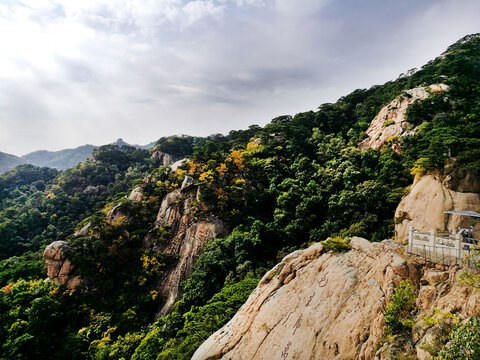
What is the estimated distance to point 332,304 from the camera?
32.4 feet

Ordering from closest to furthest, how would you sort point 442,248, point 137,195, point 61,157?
1. point 442,248
2. point 137,195
3. point 61,157

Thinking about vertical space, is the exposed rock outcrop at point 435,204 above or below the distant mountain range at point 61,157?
below

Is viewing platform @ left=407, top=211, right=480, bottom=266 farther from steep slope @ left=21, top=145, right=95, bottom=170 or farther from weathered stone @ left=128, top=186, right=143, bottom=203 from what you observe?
steep slope @ left=21, top=145, right=95, bottom=170

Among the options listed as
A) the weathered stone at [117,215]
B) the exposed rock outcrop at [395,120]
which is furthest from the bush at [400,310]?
the weathered stone at [117,215]

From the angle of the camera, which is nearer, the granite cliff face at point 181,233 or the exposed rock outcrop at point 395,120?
the granite cliff face at point 181,233

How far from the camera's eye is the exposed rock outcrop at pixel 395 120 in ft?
95.8

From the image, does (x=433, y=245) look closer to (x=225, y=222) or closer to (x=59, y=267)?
(x=225, y=222)

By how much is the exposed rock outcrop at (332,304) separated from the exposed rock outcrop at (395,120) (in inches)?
888

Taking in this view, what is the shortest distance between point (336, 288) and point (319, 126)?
38210 mm

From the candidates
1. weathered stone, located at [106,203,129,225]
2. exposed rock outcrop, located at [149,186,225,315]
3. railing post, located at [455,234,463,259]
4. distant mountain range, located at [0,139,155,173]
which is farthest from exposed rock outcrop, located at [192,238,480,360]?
distant mountain range, located at [0,139,155,173]

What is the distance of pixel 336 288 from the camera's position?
1034 cm

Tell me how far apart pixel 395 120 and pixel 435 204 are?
17.4 metres

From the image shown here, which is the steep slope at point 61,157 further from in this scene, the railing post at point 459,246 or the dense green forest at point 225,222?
the railing post at point 459,246

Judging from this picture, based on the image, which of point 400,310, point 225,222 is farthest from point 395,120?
point 400,310
